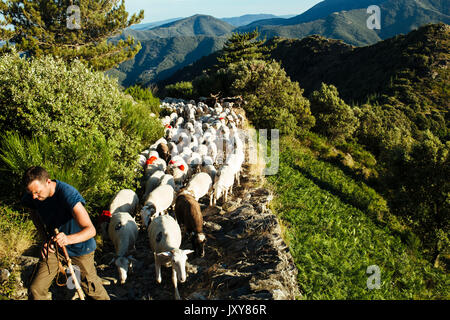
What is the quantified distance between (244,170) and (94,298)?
27.2 feet

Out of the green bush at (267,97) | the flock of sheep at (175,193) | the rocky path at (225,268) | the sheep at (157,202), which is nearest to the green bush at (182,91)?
the green bush at (267,97)

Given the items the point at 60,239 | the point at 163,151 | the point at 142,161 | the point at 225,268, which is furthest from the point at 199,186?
the point at 60,239

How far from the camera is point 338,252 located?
683 cm

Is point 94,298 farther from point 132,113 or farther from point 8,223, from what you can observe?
point 132,113

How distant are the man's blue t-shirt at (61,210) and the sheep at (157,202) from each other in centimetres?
265

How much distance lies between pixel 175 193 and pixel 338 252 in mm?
4853

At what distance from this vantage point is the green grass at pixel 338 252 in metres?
5.55

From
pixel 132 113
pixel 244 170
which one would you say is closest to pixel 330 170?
pixel 244 170

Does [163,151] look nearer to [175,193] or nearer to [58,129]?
[175,193]

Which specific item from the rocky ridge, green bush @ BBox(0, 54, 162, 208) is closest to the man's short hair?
the rocky ridge

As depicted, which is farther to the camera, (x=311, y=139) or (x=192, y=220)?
(x=311, y=139)

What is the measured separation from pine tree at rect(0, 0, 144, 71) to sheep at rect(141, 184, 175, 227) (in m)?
14.8

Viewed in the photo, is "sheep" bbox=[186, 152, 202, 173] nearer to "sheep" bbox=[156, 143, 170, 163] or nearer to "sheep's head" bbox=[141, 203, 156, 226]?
"sheep" bbox=[156, 143, 170, 163]
